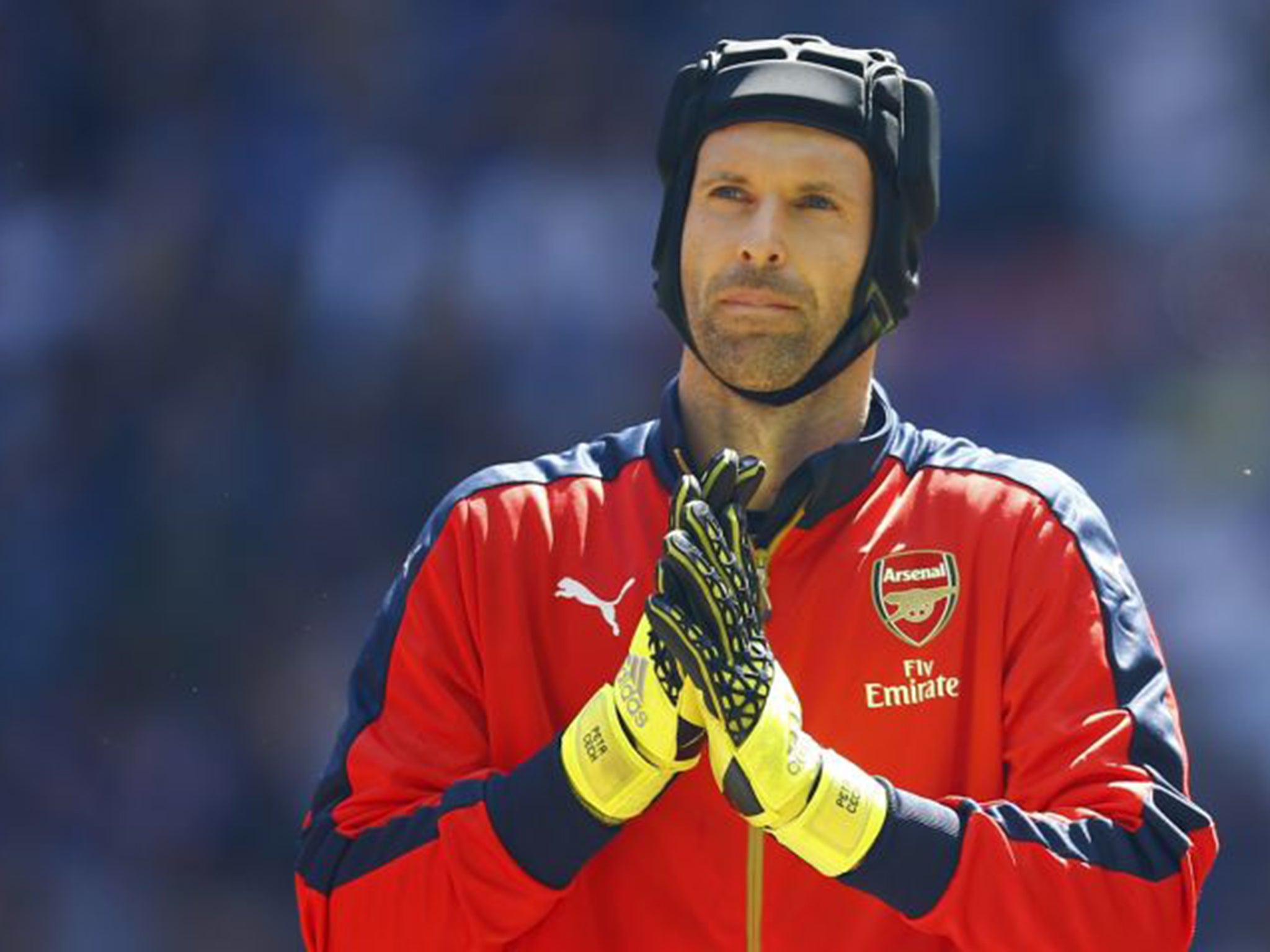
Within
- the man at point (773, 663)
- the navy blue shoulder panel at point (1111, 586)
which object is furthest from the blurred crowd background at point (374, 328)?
the man at point (773, 663)

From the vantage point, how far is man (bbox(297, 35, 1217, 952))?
2.62 metres

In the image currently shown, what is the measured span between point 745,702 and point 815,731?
352 mm

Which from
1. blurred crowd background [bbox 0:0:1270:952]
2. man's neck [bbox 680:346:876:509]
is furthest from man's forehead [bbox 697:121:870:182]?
blurred crowd background [bbox 0:0:1270:952]

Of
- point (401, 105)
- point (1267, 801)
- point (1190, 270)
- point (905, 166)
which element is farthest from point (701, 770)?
point (401, 105)

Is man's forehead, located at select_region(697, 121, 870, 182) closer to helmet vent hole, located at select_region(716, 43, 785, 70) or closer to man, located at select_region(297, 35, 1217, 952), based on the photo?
man, located at select_region(297, 35, 1217, 952)

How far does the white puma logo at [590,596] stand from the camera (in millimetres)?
2922

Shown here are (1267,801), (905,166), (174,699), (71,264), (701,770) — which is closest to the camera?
(701,770)

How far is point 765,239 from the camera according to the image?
292cm

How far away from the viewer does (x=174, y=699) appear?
6.09 m

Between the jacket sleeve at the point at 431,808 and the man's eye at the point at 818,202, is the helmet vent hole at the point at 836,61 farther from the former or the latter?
the jacket sleeve at the point at 431,808

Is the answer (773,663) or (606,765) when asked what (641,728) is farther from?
(773,663)

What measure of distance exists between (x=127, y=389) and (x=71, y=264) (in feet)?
1.39

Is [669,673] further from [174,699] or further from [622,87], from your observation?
[622,87]

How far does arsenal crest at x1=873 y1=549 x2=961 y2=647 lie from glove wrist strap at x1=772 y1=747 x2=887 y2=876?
0.31 m
